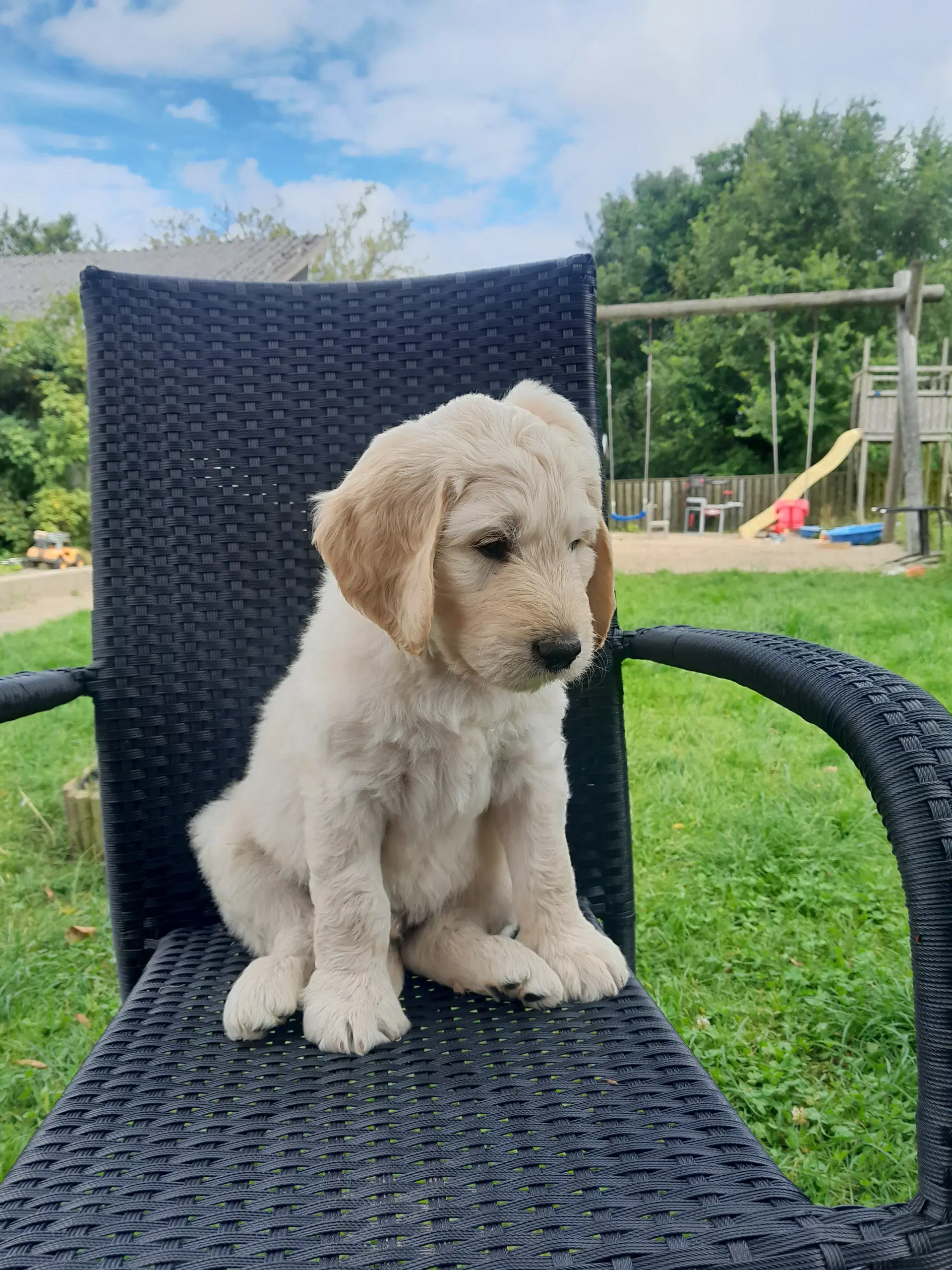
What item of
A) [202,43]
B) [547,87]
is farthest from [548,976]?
[202,43]

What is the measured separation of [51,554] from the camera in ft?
29.9

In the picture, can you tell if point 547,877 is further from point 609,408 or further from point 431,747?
point 609,408

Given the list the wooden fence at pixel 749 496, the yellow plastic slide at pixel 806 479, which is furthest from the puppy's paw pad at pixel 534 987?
the yellow plastic slide at pixel 806 479

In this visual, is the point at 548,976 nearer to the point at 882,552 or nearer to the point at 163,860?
the point at 163,860

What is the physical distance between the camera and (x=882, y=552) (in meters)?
8.44

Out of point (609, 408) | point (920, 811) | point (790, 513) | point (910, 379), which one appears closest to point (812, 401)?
point (910, 379)

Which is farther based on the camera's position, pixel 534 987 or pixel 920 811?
pixel 534 987

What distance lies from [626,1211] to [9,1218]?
630mm

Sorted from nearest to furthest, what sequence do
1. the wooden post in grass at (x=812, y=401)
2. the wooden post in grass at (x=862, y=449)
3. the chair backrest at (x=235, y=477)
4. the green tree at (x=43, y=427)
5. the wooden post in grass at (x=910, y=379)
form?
the chair backrest at (x=235, y=477) → the wooden post in grass at (x=910, y=379) → the wooden post in grass at (x=812, y=401) → the green tree at (x=43, y=427) → the wooden post in grass at (x=862, y=449)

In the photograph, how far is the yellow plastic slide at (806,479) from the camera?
34.9ft

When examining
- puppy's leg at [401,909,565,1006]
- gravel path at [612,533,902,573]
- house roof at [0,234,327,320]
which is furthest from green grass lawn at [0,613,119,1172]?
house roof at [0,234,327,320]

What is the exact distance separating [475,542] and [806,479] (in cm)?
1075

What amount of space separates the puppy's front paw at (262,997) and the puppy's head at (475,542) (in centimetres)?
57

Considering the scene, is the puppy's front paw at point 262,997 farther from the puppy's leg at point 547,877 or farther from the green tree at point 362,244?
the green tree at point 362,244
